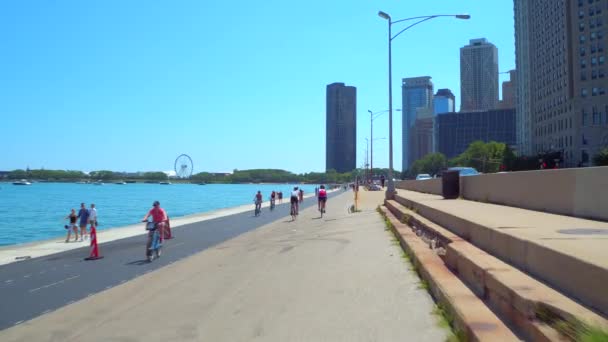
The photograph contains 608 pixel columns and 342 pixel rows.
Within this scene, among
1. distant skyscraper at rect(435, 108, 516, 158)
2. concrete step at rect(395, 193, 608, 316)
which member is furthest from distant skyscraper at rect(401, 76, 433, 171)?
concrete step at rect(395, 193, 608, 316)

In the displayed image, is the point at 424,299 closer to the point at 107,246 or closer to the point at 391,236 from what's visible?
the point at 391,236

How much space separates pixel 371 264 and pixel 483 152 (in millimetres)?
119592

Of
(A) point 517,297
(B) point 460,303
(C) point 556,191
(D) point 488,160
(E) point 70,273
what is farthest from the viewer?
(D) point 488,160

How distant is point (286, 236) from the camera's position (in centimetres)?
2205

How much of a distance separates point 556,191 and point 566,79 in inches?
4353

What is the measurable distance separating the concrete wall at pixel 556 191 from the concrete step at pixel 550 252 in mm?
→ 379

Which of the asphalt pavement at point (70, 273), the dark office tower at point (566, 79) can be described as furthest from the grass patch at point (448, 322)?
the dark office tower at point (566, 79)

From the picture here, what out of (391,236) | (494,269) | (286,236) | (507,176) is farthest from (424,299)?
(286,236)

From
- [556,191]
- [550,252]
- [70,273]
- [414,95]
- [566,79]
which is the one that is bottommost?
[70,273]

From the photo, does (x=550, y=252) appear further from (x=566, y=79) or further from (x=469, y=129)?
(x=469, y=129)

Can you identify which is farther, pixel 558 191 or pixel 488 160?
pixel 488 160

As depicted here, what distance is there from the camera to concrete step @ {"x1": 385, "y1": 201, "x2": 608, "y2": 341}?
4.46 metres

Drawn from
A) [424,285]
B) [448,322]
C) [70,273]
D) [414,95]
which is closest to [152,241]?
[70,273]

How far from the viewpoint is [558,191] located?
10883 mm
